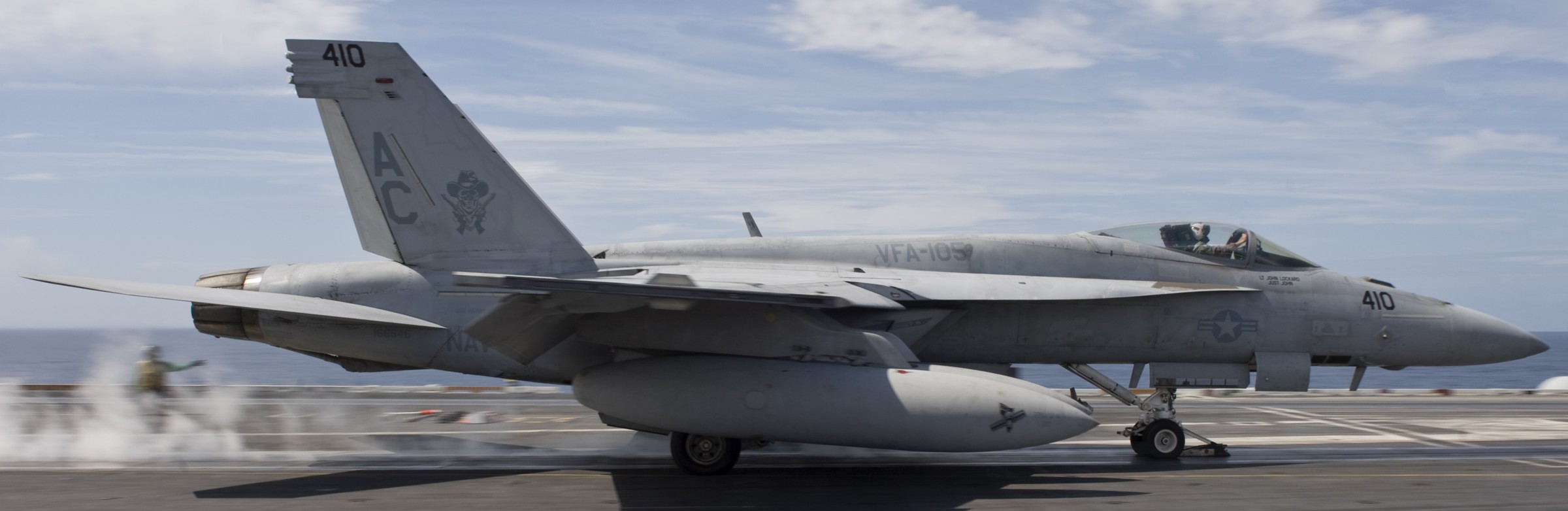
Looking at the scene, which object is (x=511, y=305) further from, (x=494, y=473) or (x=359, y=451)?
(x=359, y=451)

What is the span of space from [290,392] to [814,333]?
14772 millimetres

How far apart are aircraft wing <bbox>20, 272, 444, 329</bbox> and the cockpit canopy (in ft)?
25.4

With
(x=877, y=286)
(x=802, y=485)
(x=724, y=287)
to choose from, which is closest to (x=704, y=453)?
(x=802, y=485)

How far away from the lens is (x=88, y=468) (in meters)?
10.2

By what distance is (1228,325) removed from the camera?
1084cm

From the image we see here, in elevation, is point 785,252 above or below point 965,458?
above

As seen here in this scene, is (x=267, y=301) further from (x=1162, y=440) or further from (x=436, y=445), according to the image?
(x=1162, y=440)

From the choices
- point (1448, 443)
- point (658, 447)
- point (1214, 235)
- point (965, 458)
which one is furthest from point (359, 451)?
point (1448, 443)

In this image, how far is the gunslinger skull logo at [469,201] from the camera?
10.3 meters

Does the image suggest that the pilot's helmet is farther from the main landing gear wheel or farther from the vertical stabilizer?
the vertical stabilizer

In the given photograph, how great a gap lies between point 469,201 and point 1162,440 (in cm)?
775

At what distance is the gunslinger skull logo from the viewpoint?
10328 mm

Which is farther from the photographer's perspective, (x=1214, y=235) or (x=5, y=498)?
(x=1214, y=235)

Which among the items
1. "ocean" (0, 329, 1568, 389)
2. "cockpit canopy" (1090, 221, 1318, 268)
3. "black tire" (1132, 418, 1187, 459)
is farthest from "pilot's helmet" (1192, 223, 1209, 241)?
"ocean" (0, 329, 1568, 389)
